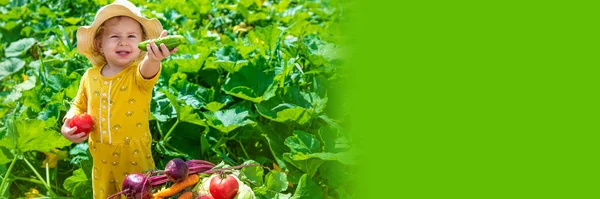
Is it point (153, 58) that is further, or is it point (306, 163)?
point (306, 163)

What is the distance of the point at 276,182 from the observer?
6.47 feet

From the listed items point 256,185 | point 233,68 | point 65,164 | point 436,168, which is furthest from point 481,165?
point 65,164

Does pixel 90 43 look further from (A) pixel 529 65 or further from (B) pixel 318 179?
(A) pixel 529 65

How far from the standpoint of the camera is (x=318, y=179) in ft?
7.91

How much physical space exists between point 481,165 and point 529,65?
0.07m

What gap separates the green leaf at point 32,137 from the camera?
2174 millimetres

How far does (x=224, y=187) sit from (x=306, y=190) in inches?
12.7

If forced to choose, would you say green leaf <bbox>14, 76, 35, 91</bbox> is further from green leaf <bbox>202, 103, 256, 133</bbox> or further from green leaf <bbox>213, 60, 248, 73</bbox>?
green leaf <bbox>202, 103, 256, 133</bbox>

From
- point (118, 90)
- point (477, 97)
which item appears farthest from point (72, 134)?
point (477, 97)

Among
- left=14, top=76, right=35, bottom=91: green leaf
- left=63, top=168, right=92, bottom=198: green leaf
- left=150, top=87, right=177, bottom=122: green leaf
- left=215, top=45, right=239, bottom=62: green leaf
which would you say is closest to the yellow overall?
left=63, top=168, right=92, bottom=198: green leaf

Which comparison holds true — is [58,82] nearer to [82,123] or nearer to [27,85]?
[27,85]

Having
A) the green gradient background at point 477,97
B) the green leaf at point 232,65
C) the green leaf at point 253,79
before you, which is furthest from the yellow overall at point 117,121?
the green gradient background at point 477,97

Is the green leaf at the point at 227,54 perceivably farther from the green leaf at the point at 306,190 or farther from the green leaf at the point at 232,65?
the green leaf at the point at 306,190

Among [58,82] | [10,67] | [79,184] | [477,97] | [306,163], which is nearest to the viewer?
[477,97]
